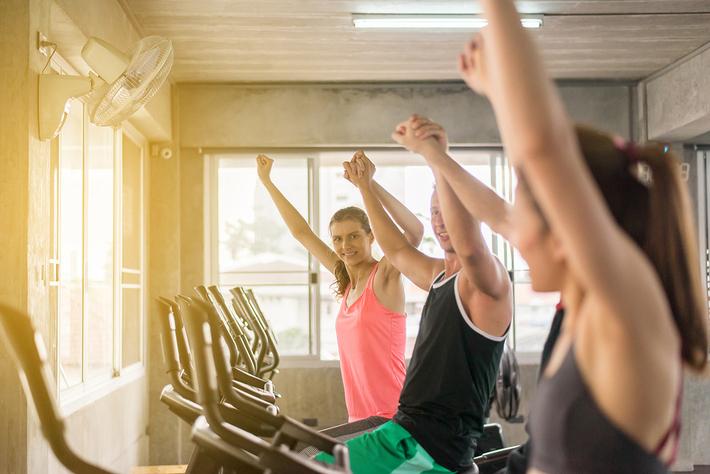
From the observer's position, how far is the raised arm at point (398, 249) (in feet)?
6.38

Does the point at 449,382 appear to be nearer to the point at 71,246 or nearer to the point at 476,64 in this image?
the point at 476,64

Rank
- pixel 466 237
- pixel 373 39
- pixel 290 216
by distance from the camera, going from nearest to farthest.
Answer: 1. pixel 466 237
2. pixel 290 216
3. pixel 373 39

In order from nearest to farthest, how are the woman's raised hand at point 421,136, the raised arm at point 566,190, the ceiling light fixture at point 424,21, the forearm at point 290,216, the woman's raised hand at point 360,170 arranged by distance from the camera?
1. the raised arm at point 566,190
2. the woman's raised hand at point 421,136
3. the woman's raised hand at point 360,170
4. the forearm at point 290,216
5. the ceiling light fixture at point 424,21

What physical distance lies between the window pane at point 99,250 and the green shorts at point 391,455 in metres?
2.16

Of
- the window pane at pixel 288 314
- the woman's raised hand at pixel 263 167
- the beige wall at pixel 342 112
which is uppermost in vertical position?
the beige wall at pixel 342 112

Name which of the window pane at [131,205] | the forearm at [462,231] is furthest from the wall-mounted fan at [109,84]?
the window pane at [131,205]

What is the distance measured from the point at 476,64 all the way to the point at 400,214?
1876 mm

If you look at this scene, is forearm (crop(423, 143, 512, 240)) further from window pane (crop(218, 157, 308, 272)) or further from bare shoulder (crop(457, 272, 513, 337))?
window pane (crop(218, 157, 308, 272))

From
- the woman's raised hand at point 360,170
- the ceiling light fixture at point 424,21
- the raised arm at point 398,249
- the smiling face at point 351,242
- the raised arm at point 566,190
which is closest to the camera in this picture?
the raised arm at point 566,190

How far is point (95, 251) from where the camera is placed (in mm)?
3344

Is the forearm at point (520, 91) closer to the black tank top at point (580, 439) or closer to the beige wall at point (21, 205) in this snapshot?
the black tank top at point (580, 439)

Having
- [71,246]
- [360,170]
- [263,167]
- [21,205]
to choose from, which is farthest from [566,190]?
[71,246]

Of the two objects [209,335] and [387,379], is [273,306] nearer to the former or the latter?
[387,379]

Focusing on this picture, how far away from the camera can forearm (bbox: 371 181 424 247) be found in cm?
258
